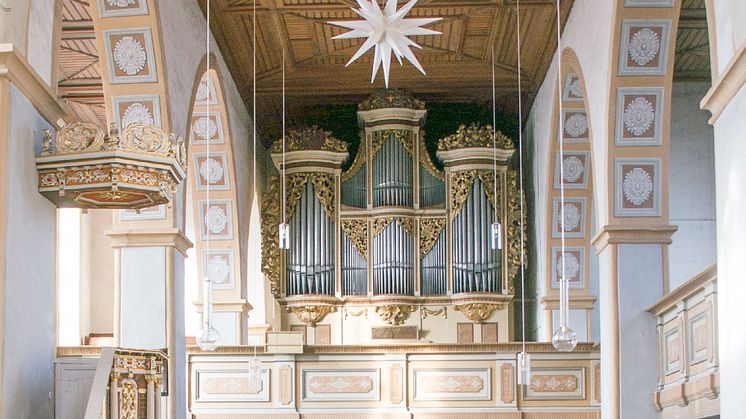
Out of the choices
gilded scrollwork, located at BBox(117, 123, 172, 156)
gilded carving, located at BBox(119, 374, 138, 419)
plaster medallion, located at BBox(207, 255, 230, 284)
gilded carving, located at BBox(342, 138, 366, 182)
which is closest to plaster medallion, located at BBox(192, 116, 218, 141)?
plaster medallion, located at BBox(207, 255, 230, 284)

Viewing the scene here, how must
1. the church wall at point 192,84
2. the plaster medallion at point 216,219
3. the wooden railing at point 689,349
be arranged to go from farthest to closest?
1. the plaster medallion at point 216,219
2. the church wall at point 192,84
3. the wooden railing at point 689,349

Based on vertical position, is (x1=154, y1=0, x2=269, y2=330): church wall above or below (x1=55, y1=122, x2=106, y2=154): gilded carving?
above

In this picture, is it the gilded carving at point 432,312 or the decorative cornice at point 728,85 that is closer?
the decorative cornice at point 728,85

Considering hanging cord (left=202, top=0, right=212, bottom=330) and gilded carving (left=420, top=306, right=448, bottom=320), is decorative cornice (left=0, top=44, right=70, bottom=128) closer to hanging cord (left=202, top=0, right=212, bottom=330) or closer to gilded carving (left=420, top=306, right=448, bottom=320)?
hanging cord (left=202, top=0, right=212, bottom=330)

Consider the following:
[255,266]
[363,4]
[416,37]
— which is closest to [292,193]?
[255,266]

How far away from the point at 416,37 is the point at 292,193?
3.29 meters

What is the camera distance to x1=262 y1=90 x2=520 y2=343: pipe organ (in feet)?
58.2

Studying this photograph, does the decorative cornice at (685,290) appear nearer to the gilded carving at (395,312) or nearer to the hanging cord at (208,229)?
the hanging cord at (208,229)

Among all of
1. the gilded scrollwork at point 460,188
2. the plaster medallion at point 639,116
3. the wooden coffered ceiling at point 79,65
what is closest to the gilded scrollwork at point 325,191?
the gilded scrollwork at point 460,188

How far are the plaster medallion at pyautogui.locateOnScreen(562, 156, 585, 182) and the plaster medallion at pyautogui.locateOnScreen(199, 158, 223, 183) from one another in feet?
15.0

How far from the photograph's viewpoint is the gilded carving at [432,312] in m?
18.0

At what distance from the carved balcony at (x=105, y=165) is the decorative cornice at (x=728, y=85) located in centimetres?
388

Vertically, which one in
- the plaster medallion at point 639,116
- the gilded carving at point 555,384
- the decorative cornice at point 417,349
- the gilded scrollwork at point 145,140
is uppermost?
the plaster medallion at point 639,116

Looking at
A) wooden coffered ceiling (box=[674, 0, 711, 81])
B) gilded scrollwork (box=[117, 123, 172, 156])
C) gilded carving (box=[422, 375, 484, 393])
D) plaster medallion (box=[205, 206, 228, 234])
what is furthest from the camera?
plaster medallion (box=[205, 206, 228, 234])
